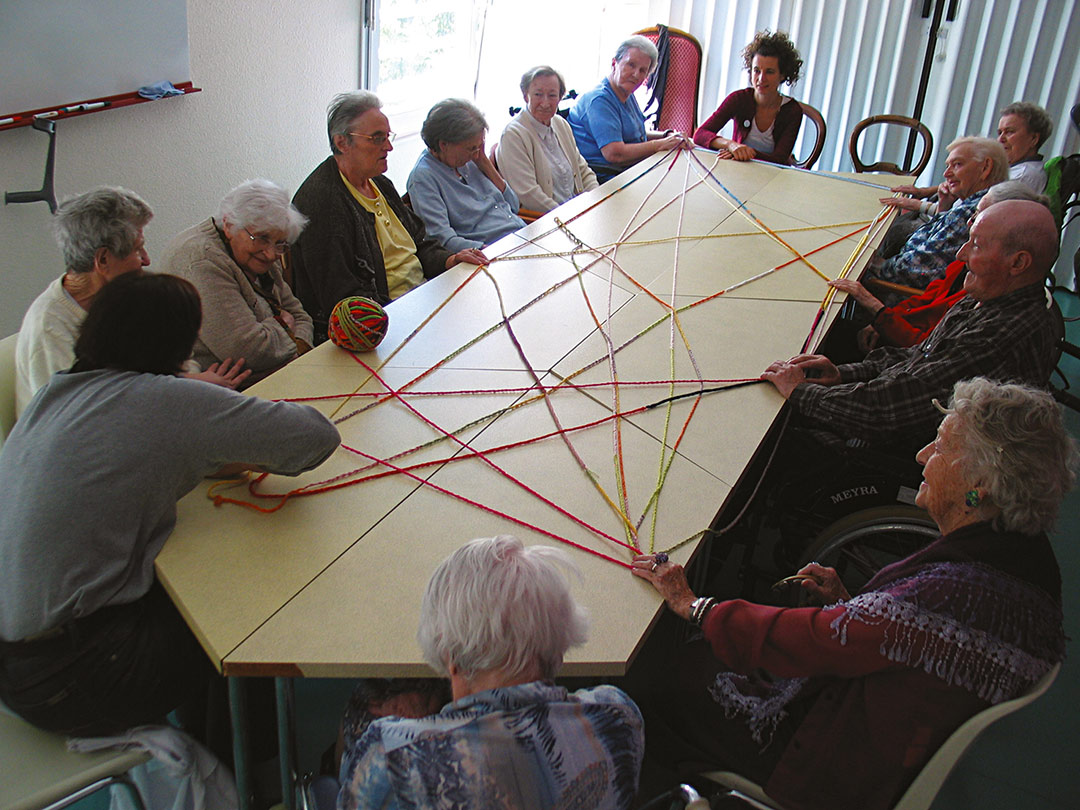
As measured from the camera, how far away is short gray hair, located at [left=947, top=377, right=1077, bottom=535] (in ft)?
4.19

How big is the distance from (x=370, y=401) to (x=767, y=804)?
1.15 m

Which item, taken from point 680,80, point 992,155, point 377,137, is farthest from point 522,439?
point 680,80

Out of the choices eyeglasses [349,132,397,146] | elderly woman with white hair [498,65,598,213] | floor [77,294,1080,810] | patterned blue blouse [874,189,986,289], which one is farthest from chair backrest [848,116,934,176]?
floor [77,294,1080,810]

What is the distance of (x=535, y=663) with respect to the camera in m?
1.05

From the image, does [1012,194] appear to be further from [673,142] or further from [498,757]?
[498,757]

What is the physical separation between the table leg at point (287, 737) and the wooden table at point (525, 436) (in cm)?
15

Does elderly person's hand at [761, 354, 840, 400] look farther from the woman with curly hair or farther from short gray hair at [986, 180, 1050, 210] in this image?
the woman with curly hair

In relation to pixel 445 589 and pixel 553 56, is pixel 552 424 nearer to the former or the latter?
pixel 445 589

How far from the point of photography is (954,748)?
3.84 feet

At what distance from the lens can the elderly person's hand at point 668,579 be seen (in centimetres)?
140

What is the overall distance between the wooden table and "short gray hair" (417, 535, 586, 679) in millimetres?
197

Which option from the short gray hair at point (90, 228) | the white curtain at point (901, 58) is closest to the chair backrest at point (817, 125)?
the white curtain at point (901, 58)

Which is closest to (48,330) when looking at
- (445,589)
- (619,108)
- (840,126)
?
(445,589)

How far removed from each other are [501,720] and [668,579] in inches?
20.0
